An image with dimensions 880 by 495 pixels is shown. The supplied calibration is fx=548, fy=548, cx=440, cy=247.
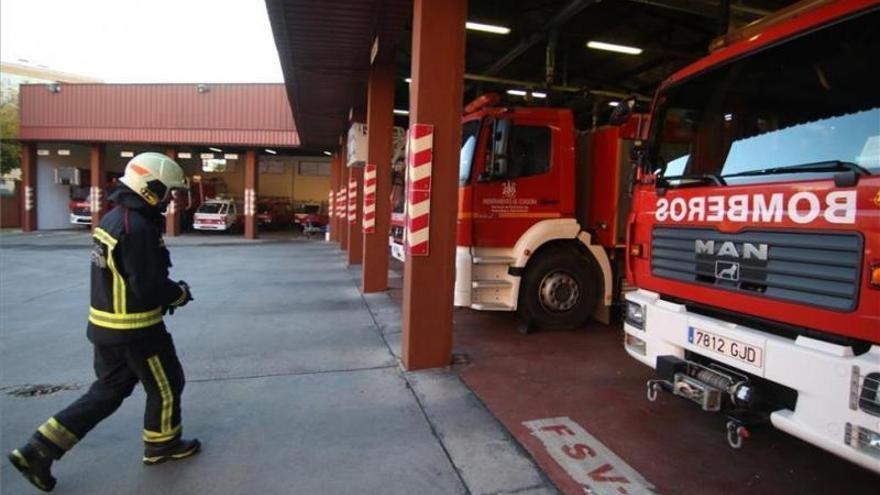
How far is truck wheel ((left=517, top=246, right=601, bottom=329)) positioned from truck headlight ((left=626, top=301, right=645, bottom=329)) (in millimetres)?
2442

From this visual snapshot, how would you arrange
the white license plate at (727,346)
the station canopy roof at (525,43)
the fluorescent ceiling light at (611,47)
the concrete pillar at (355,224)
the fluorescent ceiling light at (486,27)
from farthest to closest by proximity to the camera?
1. the concrete pillar at (355,224)
2. the fluorescent ceiling light at (611,47)
3. the fluorescent ceiling light at (486,27)
4. the station canopy roof at (525,43)
5. the white license plate at (727,346)

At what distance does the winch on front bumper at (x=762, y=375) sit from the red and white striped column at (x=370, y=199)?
639cm

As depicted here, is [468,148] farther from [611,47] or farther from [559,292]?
[611,47]

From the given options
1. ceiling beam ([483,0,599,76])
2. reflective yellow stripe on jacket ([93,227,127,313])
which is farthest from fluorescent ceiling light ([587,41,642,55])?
reflective yellow stripe on jacket ([93,227,127,313])

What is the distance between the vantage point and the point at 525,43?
1045cm

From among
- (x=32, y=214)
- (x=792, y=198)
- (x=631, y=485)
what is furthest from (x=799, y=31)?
(x=32, y=214)

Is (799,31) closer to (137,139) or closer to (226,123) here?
(226,123)

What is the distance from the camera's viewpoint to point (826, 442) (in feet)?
8.64

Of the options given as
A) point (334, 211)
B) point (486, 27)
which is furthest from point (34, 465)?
point (334, 211)

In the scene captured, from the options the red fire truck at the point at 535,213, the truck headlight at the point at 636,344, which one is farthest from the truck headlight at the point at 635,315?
the red fire truck at the point at 535,213

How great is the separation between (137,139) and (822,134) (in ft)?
89.1

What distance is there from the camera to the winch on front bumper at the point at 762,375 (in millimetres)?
2494

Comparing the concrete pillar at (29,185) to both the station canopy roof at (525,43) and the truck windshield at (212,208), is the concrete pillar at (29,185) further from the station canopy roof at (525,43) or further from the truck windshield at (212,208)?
the station canopy roof at (525,43)

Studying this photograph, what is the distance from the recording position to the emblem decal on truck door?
3.30 metres
